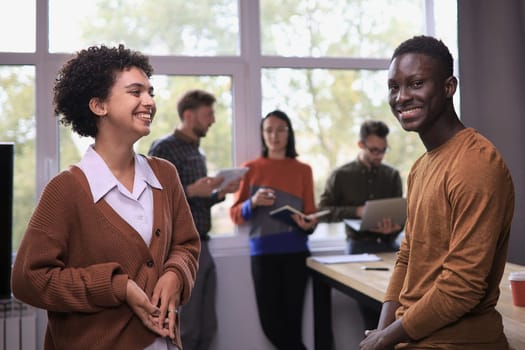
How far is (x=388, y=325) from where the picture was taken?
4.64 ft

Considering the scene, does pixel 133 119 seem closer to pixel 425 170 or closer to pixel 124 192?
pixel 124 192

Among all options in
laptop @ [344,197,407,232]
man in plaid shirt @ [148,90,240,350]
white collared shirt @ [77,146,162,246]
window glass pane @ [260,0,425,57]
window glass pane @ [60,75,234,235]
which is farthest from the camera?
window glass pane @ [260,0,425,57]

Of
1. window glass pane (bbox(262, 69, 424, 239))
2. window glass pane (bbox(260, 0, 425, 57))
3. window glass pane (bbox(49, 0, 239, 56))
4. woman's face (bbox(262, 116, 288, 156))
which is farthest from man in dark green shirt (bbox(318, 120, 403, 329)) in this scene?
window glass pane (bbox(49, 0, 239, 56))

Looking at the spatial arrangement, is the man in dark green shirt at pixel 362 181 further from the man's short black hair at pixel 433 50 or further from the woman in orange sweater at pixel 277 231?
the man's short black hair at pixel 433 50

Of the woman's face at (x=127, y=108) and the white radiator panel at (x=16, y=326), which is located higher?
the woman's face at (x=127, y=108)

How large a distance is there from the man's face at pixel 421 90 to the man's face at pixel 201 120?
2061mm

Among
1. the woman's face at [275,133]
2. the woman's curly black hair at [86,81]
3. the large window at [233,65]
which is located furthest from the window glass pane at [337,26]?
the woman's curly black hair at [86,81]

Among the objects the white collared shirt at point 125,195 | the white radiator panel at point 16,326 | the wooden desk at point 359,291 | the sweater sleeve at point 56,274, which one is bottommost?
the white radiator panel at point 16,326

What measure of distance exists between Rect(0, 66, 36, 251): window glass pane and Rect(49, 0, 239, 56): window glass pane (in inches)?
11.1

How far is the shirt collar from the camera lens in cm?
133

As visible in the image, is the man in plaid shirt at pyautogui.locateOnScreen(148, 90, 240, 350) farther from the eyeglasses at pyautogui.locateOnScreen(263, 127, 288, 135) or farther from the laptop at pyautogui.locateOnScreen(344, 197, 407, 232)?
the laptop at pyautogui.locateOnScreen(344, 197, 407, 232)

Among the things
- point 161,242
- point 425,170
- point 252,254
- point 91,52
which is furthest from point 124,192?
point 252,254

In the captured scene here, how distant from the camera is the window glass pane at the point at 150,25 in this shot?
3.39m

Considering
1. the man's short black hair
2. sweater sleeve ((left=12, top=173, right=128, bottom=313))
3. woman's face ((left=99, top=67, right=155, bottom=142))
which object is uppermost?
the man's short black hair
